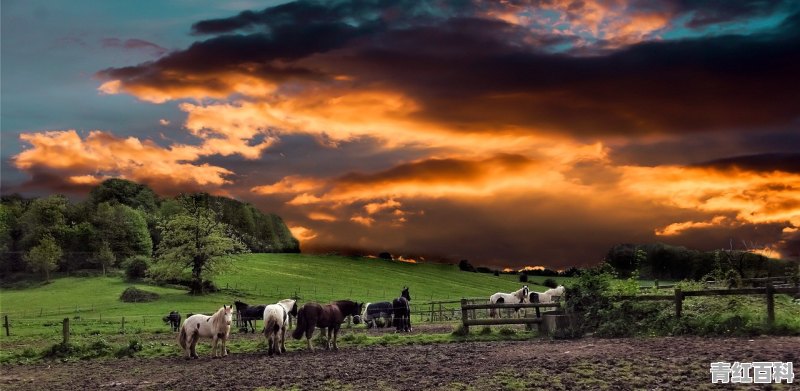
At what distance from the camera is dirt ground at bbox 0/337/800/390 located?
1357cm

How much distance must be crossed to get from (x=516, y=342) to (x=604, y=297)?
3.54m

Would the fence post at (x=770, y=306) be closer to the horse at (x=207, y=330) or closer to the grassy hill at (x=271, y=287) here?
the horse at (x=207, y=330)

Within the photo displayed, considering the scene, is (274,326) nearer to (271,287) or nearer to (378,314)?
(378,314)

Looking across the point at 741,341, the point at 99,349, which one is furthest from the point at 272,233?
the point at 741,341

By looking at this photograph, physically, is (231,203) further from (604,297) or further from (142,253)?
(604,297)

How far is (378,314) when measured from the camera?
34531 mm

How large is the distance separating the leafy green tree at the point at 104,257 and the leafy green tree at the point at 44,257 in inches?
157

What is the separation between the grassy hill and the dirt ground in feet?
89.7

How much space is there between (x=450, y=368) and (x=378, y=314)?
739 inches

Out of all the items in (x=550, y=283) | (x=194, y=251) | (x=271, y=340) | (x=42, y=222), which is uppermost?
(x=42, y=222)

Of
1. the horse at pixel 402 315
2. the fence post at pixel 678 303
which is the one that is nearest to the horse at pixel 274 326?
the horse at pixel 402 315

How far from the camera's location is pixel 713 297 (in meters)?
22.4

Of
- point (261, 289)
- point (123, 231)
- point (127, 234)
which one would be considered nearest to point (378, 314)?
point (261, 289)

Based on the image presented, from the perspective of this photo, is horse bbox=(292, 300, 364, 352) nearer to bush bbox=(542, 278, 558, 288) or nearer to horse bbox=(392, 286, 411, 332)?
horse bbox=(392, 286, 411, 332)
